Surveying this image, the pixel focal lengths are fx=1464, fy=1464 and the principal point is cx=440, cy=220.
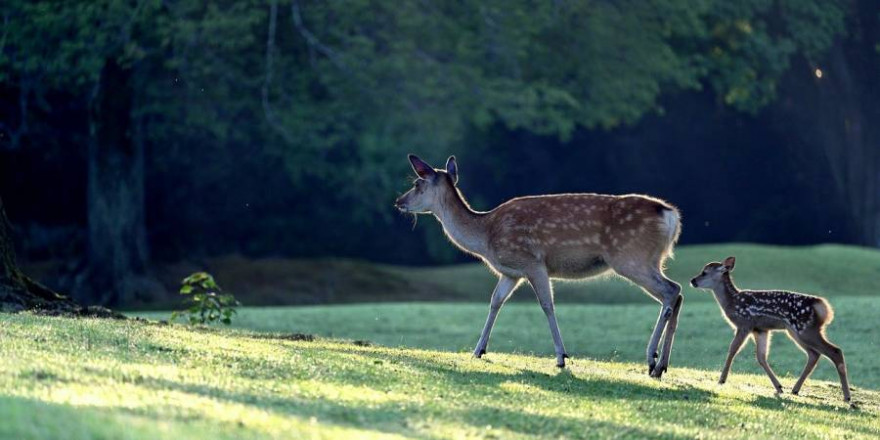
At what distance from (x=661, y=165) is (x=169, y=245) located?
13.3 m

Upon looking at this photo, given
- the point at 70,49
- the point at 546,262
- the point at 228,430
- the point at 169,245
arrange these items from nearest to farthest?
the point at 228,430 < the point at 546,262 < the point at 70,49 < the point at 169,245

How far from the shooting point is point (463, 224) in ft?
46.3

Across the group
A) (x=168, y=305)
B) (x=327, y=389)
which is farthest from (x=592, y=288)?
(x=327, y=389)

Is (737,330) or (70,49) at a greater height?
(70,49)

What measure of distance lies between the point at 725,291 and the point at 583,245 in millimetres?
1870

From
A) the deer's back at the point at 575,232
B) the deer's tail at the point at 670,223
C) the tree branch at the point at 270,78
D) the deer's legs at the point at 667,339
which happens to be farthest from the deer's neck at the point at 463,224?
the tree branch at the point at 270,78

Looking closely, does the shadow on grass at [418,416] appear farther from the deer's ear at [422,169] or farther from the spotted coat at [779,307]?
the deer's ear at [422,169]

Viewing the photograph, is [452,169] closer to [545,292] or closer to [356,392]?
[545,292]

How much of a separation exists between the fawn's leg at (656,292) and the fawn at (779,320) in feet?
2.68

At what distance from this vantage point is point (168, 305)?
91.8 ft

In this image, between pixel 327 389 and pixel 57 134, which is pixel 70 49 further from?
pixel 327 389

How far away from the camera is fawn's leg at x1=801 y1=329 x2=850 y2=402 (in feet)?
42.6

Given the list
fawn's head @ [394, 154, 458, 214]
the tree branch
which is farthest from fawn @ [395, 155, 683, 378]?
the tree branch

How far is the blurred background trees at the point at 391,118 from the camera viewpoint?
90.5 ft
